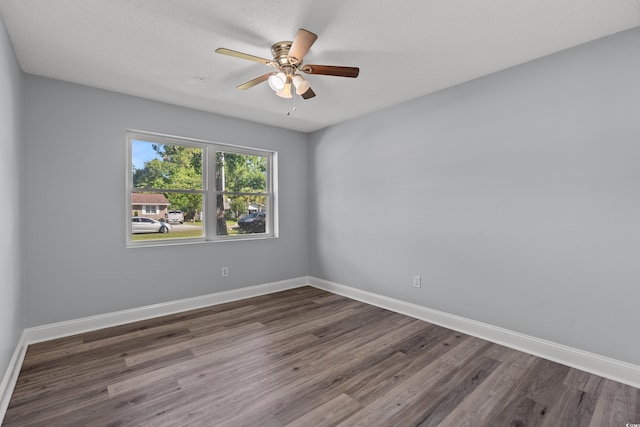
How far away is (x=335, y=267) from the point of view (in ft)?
14.7

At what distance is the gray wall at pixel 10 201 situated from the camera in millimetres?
1934

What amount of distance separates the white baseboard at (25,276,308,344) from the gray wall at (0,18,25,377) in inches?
10.4

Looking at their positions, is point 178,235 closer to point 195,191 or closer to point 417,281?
point 195,191

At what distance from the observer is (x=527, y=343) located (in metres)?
2.59

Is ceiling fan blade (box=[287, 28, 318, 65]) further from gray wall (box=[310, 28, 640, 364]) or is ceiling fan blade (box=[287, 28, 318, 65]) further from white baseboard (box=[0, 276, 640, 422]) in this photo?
white baseboard (box=[0, 276, 640, 422])

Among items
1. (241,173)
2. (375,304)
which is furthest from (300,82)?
(375,304)

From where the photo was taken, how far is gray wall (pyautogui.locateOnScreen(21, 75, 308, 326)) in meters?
2.82

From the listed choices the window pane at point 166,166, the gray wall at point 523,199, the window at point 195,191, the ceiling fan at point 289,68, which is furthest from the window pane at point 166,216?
the gray wall at point 523,199

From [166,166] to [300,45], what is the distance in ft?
7.98

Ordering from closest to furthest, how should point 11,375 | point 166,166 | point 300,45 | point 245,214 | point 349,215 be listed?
1. point 300,45
2. point 11,375
3. point 166,166
4. point 349,215
5. point 245,214

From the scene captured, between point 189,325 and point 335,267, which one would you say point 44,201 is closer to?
point 189,325

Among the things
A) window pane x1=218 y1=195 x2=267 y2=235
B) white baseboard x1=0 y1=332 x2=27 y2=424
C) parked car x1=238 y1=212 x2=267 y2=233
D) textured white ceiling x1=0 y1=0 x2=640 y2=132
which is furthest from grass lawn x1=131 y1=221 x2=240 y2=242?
textured white ceiling x1=0 y1=0 x2=640 y2=132

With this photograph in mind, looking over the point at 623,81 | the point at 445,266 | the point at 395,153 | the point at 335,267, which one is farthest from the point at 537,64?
the point at 335,267

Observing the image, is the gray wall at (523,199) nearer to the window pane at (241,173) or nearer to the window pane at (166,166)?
the window pane at (241,173)
